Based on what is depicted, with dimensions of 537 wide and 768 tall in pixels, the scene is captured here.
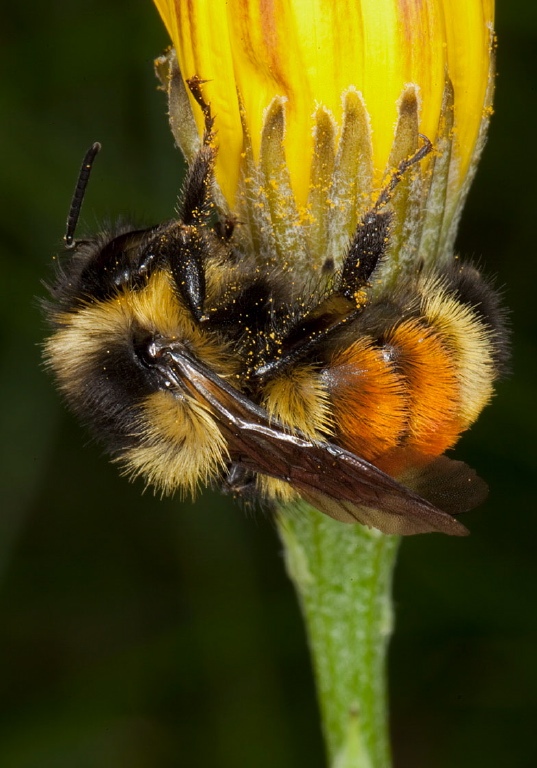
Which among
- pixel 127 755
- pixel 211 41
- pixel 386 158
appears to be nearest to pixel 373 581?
pixel 386 158

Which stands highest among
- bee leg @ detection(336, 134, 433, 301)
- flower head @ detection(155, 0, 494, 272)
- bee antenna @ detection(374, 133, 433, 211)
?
flower head @ detection(155, 0, 494, 272)

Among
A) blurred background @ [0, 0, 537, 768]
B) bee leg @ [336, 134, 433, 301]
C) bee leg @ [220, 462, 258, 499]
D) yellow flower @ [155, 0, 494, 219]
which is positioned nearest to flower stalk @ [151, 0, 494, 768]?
yellow flower @ [155, 0, 494, 219]

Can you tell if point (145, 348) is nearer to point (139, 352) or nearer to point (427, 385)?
point (139, 352)

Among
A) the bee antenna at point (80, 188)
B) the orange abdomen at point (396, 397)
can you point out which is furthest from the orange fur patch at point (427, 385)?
the bee antenna at point (80, 188)

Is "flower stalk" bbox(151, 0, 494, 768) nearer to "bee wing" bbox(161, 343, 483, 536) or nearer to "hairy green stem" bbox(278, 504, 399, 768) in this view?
"hairy green stem" bbox(278, 504, 399, 768)

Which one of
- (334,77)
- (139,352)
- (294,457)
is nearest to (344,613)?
(294,457)

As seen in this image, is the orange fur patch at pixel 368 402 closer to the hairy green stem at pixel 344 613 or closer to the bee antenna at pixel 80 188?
the hairy green stem at pixel 344 613
